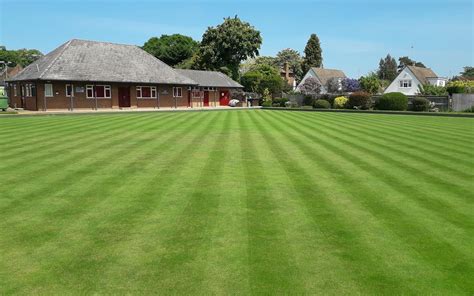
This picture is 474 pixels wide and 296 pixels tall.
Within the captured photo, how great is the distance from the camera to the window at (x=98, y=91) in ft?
156

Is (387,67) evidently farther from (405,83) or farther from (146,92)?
(146,92)

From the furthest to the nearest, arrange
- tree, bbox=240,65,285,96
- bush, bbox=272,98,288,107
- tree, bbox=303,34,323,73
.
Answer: tree, bbox=303,34,323,73
tree, bbox=240,65,285,96
bush, bbox=272,98,288,107

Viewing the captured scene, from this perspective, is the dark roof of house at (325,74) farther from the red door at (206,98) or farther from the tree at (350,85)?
the red door at (206,98)

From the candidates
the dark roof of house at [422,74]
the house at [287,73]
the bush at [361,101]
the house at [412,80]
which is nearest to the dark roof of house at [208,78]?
the bush at [361,101]

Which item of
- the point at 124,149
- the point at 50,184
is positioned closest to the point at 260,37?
the point at 124,149

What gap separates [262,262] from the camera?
191 inches

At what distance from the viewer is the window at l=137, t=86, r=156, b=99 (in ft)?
171

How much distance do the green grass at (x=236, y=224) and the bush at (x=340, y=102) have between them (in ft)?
122

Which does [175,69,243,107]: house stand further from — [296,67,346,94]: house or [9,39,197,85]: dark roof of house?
[296,67,346,94]: house

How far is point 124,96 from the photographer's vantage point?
1999 inches

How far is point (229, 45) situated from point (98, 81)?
34.0m

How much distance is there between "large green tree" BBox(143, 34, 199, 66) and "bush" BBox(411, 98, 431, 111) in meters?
59.5

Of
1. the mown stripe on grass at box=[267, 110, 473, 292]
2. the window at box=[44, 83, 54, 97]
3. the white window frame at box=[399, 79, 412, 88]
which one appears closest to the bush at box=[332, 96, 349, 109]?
the white window frame at box=[399, 79, 412, 88]

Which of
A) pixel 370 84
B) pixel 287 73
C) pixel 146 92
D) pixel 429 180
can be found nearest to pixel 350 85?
pixel 370 84
